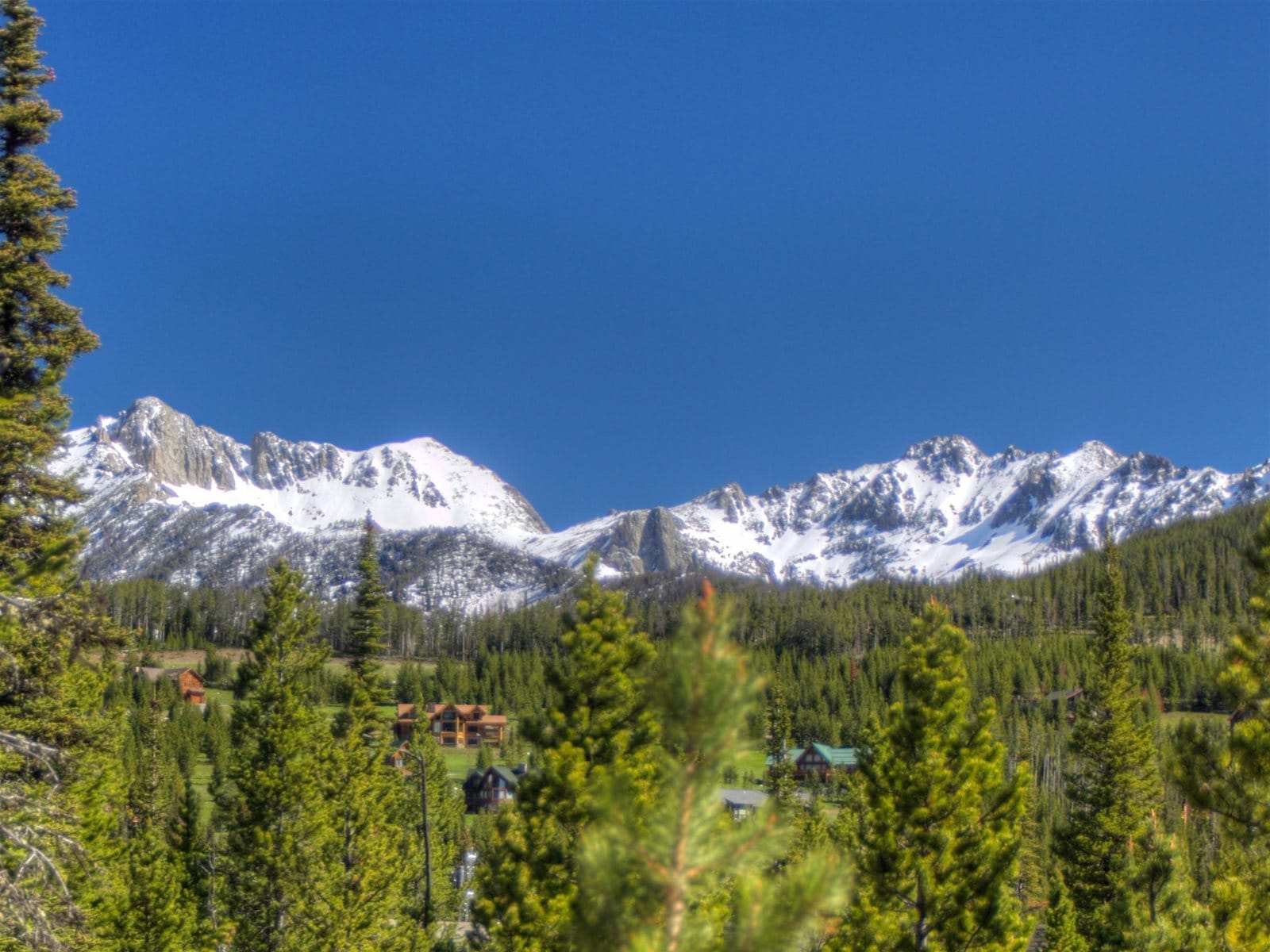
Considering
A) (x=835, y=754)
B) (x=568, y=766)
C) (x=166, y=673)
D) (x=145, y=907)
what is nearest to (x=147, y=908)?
(x=145, y=907)

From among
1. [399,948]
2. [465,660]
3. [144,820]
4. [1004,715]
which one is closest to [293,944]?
[399,948]

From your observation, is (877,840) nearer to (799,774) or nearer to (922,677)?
(922,677)

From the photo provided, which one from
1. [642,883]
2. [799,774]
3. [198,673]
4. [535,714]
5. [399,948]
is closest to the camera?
[642,883]

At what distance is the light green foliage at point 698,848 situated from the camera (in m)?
3.77

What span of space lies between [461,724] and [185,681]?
118 ft

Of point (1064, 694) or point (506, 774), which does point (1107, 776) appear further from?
point (1064, 694)

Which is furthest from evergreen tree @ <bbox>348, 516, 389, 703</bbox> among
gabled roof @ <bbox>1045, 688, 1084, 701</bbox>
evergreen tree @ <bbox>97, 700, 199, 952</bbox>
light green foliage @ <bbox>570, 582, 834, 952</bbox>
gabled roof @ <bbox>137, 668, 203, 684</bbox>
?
gabled roof @ <bbox>1045, 688, 1084, 701</bbox>

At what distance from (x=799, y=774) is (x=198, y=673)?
284 feet

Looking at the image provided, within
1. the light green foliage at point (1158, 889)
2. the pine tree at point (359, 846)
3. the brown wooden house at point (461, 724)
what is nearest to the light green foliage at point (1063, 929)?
the light green foliage at point (1158, 889)

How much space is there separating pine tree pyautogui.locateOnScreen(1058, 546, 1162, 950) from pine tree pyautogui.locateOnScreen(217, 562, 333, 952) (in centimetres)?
2790

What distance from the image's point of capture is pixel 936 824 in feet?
68.1

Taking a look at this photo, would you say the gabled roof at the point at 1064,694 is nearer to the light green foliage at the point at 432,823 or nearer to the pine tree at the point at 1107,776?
the pine tree at the point at 1107,776

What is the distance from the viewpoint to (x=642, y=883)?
3.99 meters

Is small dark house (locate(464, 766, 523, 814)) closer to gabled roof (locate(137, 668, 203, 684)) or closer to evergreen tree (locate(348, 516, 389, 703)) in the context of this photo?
gabled roof (locate(137, 668, 203, 684))
